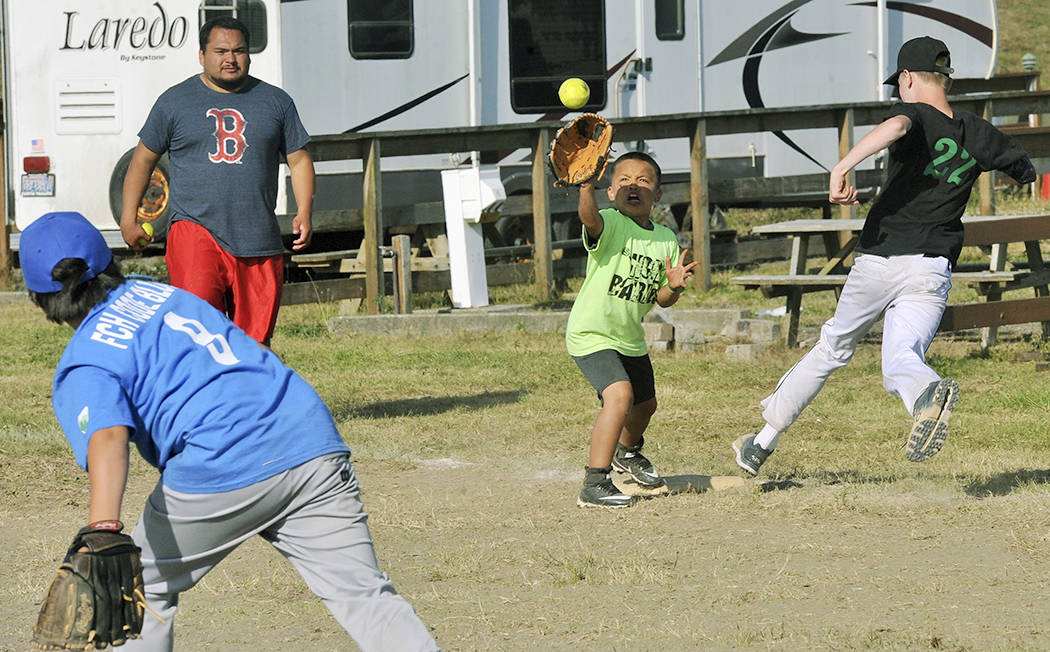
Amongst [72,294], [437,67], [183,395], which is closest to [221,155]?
[72,294]

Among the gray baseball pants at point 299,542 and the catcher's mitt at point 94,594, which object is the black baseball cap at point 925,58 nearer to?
the gray baseball pants at point 299,542

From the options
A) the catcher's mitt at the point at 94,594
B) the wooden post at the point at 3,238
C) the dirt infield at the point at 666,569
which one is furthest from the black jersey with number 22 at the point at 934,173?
the wooden post at the point at 3,238

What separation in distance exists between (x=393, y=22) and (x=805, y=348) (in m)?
5.42

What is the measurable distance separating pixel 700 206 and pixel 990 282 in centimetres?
386

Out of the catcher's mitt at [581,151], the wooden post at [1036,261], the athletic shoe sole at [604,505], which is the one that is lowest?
the athletic shoe sole at [604,505]

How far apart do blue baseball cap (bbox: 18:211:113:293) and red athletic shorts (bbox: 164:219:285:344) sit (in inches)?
142

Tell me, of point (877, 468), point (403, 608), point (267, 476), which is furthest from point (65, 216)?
point (877, 468)

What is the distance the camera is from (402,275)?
12266 millimetres

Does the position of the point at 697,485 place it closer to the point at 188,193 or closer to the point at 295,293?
the point at 188,193

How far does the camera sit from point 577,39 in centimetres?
1473

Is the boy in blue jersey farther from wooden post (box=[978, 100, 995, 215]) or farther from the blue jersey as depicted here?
wooden post (box=[978, 100, 995, 215])

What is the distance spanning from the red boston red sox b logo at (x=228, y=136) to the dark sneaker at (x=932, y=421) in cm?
348

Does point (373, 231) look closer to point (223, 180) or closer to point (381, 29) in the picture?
point (381, 29)

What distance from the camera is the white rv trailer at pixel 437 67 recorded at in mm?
13320
